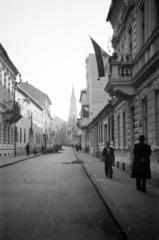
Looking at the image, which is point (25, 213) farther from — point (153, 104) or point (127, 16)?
point (127, 16)

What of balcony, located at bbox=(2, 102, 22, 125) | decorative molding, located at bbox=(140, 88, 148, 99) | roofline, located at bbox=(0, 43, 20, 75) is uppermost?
roofline, located at bbox=(0, 43, 20, 75)

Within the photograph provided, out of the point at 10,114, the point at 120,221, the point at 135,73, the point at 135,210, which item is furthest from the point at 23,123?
the point at 120,221

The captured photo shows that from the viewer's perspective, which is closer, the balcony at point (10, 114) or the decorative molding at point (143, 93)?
the decorative molding at point (143, 93)

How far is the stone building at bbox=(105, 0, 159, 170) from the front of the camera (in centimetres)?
1270

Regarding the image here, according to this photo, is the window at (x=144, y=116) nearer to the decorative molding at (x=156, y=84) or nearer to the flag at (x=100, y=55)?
the decorative molding at (x=156, y=84)

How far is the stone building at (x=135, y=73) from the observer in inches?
500

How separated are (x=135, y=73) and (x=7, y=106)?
947 inches

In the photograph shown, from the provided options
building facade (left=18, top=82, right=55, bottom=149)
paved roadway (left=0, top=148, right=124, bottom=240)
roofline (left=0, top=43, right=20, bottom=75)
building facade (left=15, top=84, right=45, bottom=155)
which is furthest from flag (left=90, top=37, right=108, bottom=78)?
building facade (left=18, top=82, right=55, bottom=149)

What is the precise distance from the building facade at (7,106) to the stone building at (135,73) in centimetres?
1680

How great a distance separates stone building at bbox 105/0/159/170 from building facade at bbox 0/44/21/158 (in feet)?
55.1

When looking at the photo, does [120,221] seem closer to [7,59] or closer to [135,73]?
[135,73]

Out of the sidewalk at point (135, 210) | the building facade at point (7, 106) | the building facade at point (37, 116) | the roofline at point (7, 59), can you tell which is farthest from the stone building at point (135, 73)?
the building facade at point (37, 116)

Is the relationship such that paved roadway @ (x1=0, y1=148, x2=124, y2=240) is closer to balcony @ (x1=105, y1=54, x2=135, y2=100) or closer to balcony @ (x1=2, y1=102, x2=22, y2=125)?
balcony @ (x1=105, y1=54, x2=135, y2=100)

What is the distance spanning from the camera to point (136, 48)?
51.7ft
